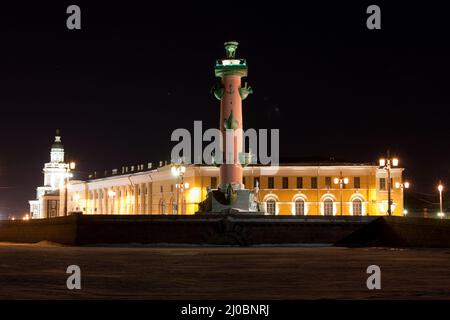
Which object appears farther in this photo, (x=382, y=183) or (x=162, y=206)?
(x=162, y=206)

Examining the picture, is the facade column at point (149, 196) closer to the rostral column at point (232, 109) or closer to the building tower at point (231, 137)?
the building tower at point (231, 137)

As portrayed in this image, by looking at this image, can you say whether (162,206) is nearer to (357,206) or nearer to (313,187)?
(313,187)

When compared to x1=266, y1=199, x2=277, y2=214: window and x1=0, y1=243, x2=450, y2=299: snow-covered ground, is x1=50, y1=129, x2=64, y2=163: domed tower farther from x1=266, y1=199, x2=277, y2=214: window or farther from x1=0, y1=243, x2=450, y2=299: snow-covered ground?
x1=0, y1=243, x2=450, y2=299: snow-covered ground

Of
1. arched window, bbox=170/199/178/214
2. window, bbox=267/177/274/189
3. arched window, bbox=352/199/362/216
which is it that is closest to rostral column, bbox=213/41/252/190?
window, bbox=267/177/274/189

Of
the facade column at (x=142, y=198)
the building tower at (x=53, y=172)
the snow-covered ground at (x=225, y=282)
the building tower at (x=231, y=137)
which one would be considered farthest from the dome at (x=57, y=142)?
the snow-covered ground at (x=225, y=282)

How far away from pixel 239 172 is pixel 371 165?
35.1 meters

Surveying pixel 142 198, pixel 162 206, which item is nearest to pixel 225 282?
pixel 162 206

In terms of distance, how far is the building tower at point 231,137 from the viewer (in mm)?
64250

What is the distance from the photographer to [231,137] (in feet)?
212

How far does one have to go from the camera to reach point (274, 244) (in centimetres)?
5262

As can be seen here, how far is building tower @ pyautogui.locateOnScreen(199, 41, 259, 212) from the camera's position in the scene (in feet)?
211
